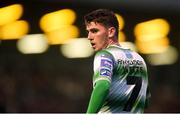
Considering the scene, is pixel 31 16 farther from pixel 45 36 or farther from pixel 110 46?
pixel 110 46

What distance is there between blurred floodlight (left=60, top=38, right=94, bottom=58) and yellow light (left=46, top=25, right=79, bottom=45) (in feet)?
0.30

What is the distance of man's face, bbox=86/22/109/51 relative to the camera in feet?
15.0

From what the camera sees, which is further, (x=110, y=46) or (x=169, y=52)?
(x=169, y=52)

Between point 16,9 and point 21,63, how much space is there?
0.83 m

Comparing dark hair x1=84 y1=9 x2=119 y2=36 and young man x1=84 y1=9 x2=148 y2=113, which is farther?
dark hair x1=84 y1=9 x2=119 y2=36

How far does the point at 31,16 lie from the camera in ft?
32.6

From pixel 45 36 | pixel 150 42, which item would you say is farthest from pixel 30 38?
pixel 150 42

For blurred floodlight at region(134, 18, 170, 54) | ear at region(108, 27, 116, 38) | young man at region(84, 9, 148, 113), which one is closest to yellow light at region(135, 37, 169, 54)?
blurred floodlight at region(134, 18, 170, 54)

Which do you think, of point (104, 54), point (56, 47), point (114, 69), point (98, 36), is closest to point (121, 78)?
→ point (114, 69)

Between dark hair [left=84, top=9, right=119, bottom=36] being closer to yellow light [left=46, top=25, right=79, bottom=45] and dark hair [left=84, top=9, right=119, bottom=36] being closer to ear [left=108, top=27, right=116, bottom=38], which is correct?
ear [left=108, top=27, right=116, bottom=38]

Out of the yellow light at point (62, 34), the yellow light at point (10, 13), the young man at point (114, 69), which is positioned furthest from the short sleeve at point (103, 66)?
the yellow light at point (10, 13)

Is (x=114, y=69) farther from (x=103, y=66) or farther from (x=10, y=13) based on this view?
(x=10, y=13)

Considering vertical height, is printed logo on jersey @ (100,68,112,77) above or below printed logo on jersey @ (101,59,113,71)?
below

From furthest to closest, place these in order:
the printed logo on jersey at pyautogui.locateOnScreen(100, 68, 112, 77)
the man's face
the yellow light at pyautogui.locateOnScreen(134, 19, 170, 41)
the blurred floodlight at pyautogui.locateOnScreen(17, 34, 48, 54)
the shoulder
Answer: the yellow light at pyautogui.locateOnScreen(134, 19, 170, 41) → the blurred floodlight at pyautogui.locateOnScreen(17, 34, 48, 54) → the man's face → the shoulder → the printed logo on jersey at pyautogui.locateOnScreen(100, 68, 112, 77)
